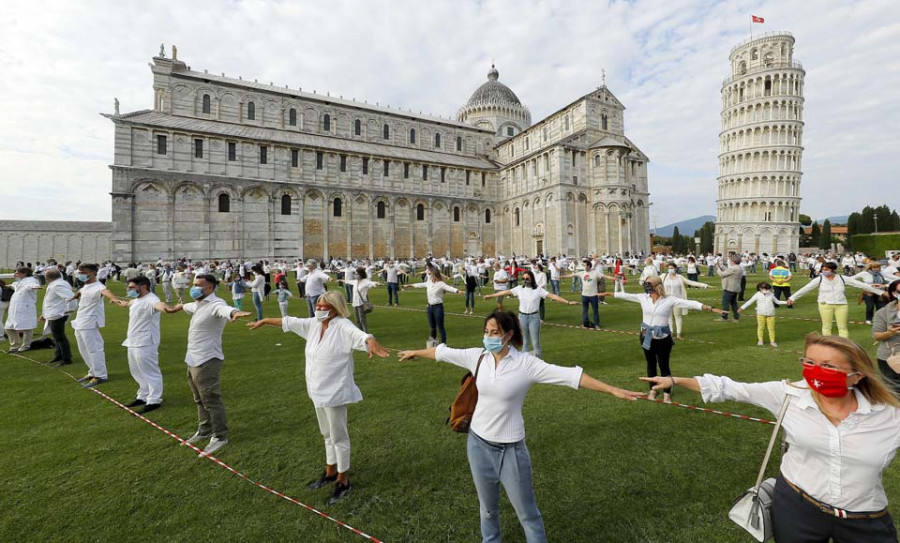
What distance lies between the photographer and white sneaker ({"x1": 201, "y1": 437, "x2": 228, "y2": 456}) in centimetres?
471

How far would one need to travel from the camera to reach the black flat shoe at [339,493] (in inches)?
148

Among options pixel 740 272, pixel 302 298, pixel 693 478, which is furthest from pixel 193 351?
pixel 302 298

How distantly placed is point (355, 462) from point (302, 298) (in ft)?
54.3

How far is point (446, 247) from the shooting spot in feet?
165

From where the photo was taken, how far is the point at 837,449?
77.1 inches

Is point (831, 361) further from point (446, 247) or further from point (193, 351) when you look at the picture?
point (446, 247)

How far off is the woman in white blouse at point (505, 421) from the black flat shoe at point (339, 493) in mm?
1646

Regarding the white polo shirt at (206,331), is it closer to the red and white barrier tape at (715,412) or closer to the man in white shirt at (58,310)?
the red and white barrier tape at (715,412)

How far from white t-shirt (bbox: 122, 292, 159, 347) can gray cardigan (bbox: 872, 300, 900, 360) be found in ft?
32.7

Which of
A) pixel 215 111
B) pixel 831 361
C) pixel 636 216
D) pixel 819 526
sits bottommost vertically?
pixel 819 526

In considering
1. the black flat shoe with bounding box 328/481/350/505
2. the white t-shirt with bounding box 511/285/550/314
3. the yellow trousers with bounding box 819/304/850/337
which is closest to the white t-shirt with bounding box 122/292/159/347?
the black flat shoe with bounding box 328/481/350/505

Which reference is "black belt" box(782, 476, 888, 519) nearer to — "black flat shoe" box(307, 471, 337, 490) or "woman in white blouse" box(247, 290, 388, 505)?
"woman in white blouse" box(247, 290, 388, 505)

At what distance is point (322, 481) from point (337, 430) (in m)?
0.63

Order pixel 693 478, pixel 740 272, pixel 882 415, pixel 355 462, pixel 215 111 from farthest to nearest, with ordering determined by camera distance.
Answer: pixel 215 111 < pixel 740 272 < pixel 355 462 < pixel 693 478 < pixel 882 415
